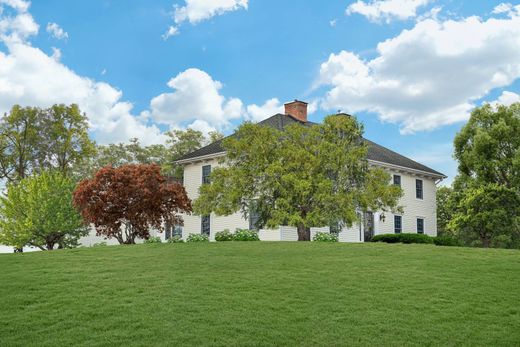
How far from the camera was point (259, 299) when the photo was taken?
14492mm

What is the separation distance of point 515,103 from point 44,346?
3793 cm

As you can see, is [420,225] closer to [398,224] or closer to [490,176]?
[398,224]

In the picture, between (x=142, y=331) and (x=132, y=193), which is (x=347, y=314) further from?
(x=132, y=193)

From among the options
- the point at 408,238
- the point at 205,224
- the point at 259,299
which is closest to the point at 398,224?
the point at 408,238

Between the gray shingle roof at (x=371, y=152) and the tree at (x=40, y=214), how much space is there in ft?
26.4

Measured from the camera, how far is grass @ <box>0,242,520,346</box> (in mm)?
12352

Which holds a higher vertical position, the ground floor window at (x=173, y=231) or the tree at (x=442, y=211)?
the tree at (x=442, y=211)

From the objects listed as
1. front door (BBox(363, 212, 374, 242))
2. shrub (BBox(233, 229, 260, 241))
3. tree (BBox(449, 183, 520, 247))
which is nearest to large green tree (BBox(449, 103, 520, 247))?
tree (BBox(449, 183, 520, 247))

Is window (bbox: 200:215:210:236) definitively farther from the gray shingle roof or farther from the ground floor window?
the gray shingle roof

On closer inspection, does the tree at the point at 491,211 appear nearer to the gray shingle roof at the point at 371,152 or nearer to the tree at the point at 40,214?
the gray shingle roof at the point at 371,152

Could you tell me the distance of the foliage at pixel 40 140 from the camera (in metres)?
49.2

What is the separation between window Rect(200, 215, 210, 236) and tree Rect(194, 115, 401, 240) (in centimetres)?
729

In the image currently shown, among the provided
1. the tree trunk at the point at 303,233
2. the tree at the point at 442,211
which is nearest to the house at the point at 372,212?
the tree trunk at the point at 303,233

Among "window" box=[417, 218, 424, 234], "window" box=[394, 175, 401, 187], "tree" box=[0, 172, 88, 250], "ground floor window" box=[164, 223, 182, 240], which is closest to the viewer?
"tree" box=[0, 172, 88, 250]
